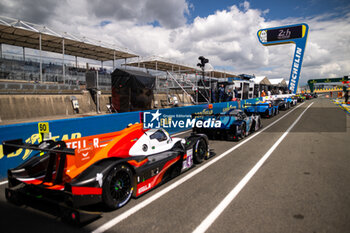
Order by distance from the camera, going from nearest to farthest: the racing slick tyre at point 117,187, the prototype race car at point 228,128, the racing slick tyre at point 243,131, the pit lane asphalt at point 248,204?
the pit lane asphalt at point 248,204, the racing slick tyre at point 117,187, the prototype race car at point 228,128, the racing slick tyre at point 243,131

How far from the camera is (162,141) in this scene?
501 cm

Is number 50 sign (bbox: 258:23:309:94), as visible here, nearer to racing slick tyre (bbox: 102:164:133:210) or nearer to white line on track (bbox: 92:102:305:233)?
white line on track (bbox: 92:102:305:233)

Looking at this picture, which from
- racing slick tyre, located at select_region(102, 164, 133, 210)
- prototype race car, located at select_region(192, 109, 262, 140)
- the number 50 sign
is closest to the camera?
racing slick tyre, located at select_region(102, 164, 133, 210)

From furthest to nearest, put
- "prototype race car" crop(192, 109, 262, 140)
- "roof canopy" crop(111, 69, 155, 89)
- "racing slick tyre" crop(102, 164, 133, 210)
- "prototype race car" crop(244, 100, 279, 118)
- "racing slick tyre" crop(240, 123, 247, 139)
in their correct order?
"prototype race car" crop(244, 100, 279, 118) < "roof canopy" crop(111, 69, 155, 89) < "racing slick tyre" crop(240, 123, 247, 139) < "prototype race car" crop(192, 109, 262, 140) < "racing slick tyre" crop(102, 164, 133, 210)

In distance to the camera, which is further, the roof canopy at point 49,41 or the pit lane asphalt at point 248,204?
the roof canopy at point 49,41

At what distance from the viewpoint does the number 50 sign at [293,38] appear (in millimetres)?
31031

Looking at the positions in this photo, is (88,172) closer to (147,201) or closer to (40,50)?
(147,201)

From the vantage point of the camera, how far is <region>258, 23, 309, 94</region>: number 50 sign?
31.0m

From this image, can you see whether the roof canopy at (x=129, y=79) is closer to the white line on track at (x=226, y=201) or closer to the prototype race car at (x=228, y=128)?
the prototype race car at (x=228, y=128)

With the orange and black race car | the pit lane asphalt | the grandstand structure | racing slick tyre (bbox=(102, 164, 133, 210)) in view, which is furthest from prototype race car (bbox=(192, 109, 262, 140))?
the grandstand structure

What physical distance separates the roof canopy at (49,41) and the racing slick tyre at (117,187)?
1797 cm

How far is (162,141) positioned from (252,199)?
7.51ft

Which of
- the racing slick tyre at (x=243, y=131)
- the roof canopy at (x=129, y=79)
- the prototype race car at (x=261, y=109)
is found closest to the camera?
the racing slick tyre at (x=243, y=131)

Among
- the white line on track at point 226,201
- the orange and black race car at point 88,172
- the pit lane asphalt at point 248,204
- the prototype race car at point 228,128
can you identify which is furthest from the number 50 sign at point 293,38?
the orange and black race car at point 88,172
